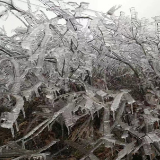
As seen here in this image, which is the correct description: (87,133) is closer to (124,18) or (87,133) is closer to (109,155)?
(109,155)

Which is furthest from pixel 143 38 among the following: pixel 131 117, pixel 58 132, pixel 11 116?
pixel 11 116

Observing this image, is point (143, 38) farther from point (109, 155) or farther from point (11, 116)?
point (11, 116)

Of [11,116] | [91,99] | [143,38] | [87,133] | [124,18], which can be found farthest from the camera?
[143,38]

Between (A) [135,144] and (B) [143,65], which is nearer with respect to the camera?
(A) [135,144]

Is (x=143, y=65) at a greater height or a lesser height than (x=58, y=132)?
greater

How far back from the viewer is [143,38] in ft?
3.59

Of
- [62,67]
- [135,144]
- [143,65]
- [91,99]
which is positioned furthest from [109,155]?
[143,65]

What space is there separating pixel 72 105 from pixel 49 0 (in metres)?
0.41

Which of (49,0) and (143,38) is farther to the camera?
(143,38)

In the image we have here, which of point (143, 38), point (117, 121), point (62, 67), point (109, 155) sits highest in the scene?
point (143, 38)

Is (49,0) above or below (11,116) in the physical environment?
above

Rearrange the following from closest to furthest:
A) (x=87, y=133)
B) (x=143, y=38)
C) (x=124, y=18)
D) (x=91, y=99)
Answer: (x=91, y=99) < (x=87, y=133) < (x=124, y=18) < (x=143, y=38)

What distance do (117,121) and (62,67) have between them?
247 millimetres

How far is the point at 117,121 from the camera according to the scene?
0.66 metres
